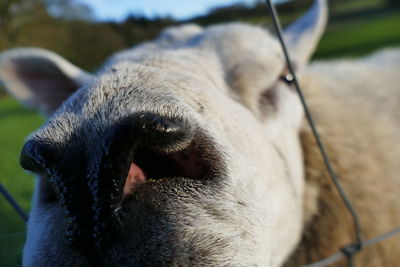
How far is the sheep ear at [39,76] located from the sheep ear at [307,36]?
3.74ft

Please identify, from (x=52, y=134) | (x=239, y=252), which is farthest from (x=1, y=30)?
(x=239, y=252)

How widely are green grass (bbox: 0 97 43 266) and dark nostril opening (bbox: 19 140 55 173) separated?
49 centimetres

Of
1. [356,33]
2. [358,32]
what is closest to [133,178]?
[356,33]

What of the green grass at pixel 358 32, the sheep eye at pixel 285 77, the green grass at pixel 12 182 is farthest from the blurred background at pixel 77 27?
the green grass at pixel 358 32

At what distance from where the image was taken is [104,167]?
0.90m

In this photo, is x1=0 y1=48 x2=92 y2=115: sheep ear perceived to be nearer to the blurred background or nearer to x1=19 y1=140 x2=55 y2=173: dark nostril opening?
the blurred background

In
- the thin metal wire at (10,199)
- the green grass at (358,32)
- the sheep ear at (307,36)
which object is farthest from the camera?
the green grass at (358,32)

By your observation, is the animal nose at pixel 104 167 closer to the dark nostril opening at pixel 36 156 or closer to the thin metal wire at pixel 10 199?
the dark nostril opening at pixel 36 156

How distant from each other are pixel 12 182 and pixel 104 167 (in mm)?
2356

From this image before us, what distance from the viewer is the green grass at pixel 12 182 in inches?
77.6

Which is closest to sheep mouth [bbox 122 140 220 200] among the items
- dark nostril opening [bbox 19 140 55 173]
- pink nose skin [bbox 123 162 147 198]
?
pink nose skin [bbox 123 162 147 198]

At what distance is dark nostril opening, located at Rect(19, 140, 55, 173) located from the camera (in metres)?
0.98

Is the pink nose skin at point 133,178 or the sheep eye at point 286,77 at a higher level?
the sheep eye at point 286,77

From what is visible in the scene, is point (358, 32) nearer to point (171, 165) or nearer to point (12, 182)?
point (12, 182)
